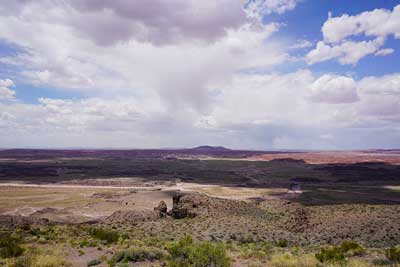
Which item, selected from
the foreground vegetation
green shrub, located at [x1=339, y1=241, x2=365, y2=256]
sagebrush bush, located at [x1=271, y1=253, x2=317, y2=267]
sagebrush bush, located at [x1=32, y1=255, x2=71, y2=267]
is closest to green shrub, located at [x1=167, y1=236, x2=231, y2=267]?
the foreground vegetation

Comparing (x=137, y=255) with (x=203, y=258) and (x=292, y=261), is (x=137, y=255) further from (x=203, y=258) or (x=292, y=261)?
(x=292, y=261)

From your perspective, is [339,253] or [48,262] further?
[339,253]

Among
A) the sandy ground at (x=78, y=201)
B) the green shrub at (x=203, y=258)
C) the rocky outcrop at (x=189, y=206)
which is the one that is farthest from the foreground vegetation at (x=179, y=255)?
the sandy ground at (x=78, y=201)

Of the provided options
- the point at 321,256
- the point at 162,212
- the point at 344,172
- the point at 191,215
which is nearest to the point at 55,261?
the point at 321,256

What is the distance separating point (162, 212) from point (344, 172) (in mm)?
103065

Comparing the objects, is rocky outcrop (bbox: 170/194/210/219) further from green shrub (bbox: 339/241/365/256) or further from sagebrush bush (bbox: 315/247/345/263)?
sagebrush bush (bbox: 315/247/345/263)

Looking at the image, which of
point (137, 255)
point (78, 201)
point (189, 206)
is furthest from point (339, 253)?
point (78, 201)

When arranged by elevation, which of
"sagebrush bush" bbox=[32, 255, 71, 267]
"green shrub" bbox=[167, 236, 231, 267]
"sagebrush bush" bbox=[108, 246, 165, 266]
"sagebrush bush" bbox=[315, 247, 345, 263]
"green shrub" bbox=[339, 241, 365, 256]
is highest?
"green shrub" bbox=[167, 236, 231, 267]

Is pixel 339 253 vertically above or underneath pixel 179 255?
underneath

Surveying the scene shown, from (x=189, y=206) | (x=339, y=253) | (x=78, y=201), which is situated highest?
(x=339, y=253)

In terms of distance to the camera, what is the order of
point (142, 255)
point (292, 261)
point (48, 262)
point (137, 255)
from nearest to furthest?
point (48, 262), point (292, 261), point (137, 255), point (142, 255)

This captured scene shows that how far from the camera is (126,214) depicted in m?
35.0

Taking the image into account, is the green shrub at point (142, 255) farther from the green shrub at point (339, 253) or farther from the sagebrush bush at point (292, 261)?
the green shrub at point (339, 253)

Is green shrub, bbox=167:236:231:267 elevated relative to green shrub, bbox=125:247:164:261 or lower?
elevated
